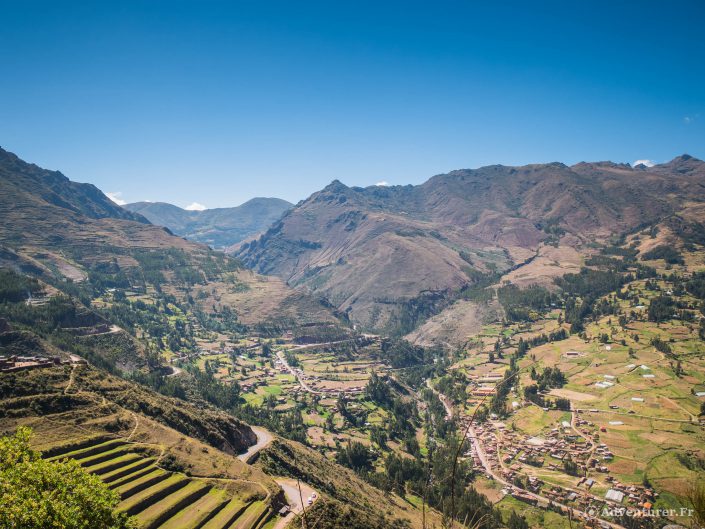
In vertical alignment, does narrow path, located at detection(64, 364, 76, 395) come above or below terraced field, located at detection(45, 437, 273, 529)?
above

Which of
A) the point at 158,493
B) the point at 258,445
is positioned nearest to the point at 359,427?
the point at 258,445

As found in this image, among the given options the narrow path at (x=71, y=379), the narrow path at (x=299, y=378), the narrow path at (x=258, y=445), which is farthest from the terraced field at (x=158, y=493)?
the narrow path at (x=299, y=378)

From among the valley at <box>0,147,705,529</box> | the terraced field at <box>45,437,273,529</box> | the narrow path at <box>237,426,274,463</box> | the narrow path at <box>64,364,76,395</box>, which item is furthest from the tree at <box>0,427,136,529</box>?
the narrow path at <box>237,426,274,463</box>

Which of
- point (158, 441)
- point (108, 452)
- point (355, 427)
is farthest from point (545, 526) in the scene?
point (108, 452)

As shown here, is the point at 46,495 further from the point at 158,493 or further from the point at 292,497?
the point at 292,497

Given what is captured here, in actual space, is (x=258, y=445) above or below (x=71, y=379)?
below

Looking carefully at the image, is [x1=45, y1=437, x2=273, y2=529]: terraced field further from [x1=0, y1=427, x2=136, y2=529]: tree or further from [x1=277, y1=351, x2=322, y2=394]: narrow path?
[x1=277, y1=351, x2=322, y2=394]: narrow path

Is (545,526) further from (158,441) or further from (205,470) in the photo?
(158,441)
